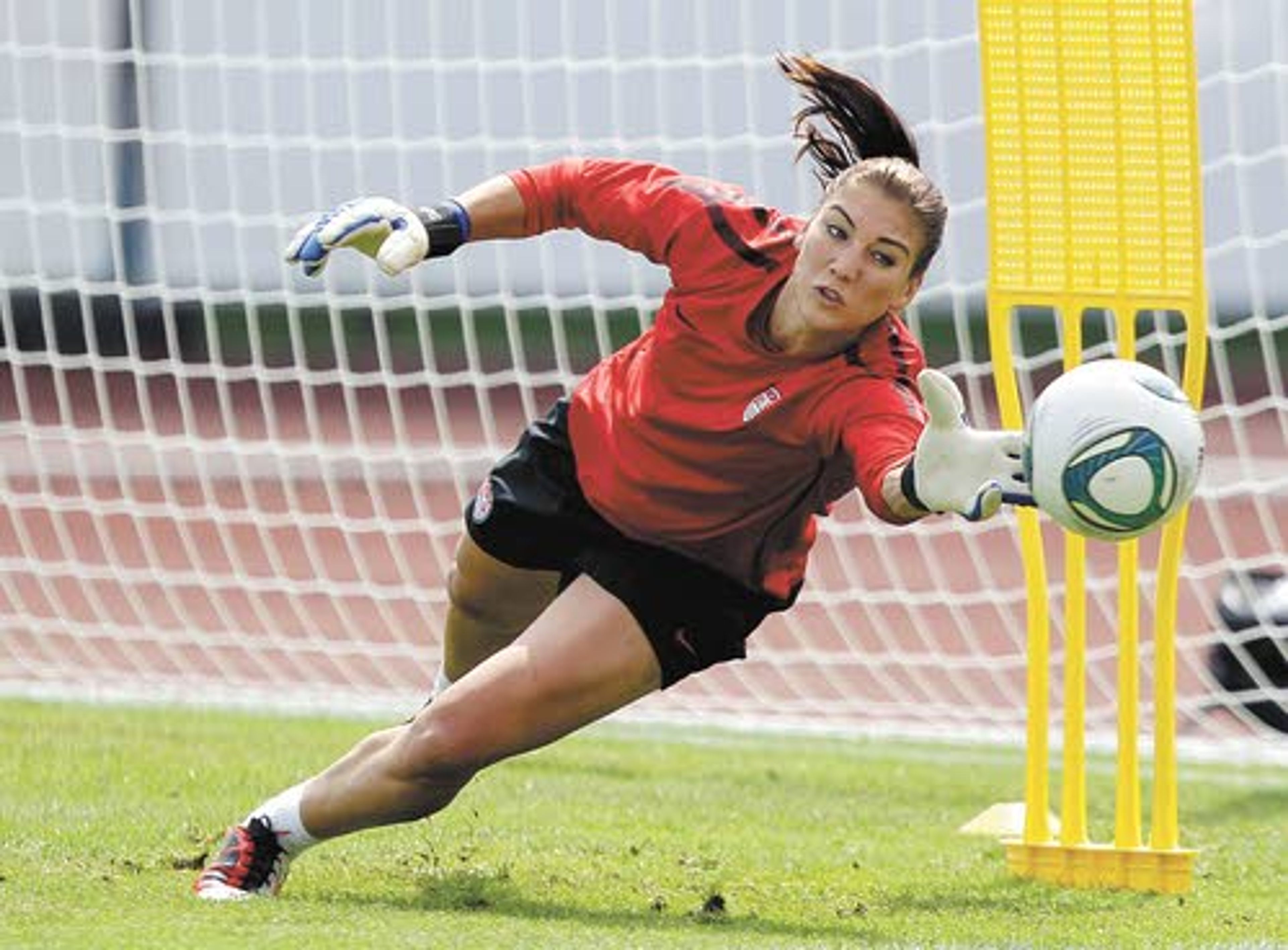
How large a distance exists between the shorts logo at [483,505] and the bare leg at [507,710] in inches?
15.7

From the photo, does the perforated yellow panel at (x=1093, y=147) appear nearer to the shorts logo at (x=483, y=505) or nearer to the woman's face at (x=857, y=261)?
the woman's face at (x=857, y=261)

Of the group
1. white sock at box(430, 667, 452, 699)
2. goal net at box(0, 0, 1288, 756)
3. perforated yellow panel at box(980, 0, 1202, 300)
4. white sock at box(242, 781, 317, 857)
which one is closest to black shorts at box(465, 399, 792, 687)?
white sock at box(430, 667, 452, 699)

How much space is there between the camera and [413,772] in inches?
233

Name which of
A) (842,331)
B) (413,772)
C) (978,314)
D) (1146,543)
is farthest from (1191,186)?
(1146,543)

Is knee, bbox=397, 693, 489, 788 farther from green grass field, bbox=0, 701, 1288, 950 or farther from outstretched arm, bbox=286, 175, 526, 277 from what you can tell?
outstretched arm, bbox=286, 175, 526, 277

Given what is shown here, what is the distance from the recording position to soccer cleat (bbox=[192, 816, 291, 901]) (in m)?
5.98

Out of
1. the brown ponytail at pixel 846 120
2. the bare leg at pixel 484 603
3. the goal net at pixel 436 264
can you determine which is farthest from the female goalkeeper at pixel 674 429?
the goal net at pixel 436 264

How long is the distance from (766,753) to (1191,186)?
12.3 ft

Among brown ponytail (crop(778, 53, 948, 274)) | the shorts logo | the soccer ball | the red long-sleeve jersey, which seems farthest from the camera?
the shorts logo

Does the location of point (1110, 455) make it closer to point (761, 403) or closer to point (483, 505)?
point (761, 403)

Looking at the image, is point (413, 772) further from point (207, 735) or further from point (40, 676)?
point (40, 676)

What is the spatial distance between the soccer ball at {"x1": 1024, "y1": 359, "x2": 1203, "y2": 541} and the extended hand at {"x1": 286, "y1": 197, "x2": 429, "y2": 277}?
1457mm

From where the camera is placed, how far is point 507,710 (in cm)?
584

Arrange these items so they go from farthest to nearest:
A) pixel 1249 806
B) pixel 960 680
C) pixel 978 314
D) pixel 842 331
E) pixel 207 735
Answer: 1. pixel 978 314
2. pixel 960 680
3. pixel 207 735
4. pixel 1249 806
5. pixel 842 331
